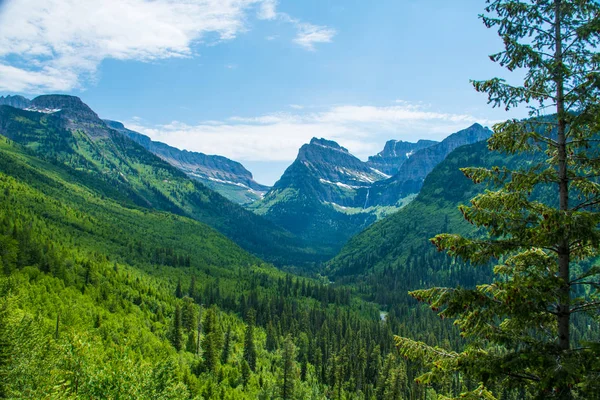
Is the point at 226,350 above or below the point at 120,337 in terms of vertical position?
below

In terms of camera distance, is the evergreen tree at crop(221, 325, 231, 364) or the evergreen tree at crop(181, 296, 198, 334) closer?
the evergreen tree at crop(221, 325, 231, 364)

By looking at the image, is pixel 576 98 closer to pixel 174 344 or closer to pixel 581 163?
pixel 581 163

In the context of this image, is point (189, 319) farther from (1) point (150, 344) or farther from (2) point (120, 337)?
(2) point (120, 337)

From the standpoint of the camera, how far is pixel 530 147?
15.9 meters

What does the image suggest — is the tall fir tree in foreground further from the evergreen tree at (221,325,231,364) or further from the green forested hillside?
the evergreen tree at (221,325,231,364)

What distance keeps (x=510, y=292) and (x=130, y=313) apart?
130 metres

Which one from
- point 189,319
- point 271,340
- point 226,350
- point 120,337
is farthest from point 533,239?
point 271,340

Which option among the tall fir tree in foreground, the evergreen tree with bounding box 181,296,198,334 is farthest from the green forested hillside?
the tall fir tree in foreground

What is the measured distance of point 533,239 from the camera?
14.7 meters

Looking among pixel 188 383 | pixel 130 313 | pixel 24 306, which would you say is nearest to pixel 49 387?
pixel 188 383

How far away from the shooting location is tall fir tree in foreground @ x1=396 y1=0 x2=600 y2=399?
45.5 ft

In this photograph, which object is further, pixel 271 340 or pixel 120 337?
pixel 271 340

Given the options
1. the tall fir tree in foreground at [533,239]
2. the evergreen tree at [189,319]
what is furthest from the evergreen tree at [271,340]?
the tall fir tree in foreground at [533,239]

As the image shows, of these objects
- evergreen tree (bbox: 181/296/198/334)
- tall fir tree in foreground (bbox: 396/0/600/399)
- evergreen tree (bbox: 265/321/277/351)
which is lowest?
evergreen tree (bbox: 265/321/277/351)
